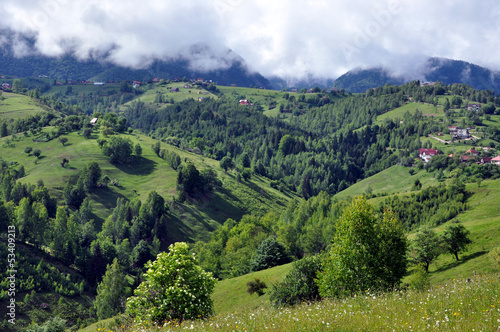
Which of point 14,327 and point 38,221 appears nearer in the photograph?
point 14,327

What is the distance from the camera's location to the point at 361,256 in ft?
120

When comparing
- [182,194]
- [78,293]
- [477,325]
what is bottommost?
[78,293]

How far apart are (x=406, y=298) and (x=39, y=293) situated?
101 m

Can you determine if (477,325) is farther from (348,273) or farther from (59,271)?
(59,271)

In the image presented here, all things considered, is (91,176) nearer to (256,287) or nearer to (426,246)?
(256,287)

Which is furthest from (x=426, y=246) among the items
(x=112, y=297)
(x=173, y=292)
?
(x=112, y=297)

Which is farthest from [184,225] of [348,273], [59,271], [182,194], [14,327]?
[348,273]

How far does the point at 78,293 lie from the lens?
4082 inches

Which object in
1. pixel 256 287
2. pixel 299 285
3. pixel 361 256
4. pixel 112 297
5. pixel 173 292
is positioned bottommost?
pixel 112 297

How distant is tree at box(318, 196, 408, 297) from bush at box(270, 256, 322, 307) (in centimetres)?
2054

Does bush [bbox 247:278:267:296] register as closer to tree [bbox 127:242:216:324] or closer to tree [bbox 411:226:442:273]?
tree [bbox 411:226:442:273]

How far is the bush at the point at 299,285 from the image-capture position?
57.8m

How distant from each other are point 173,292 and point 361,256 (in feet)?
61.9

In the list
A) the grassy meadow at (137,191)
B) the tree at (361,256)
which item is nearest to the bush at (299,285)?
the tree at (361,256)
